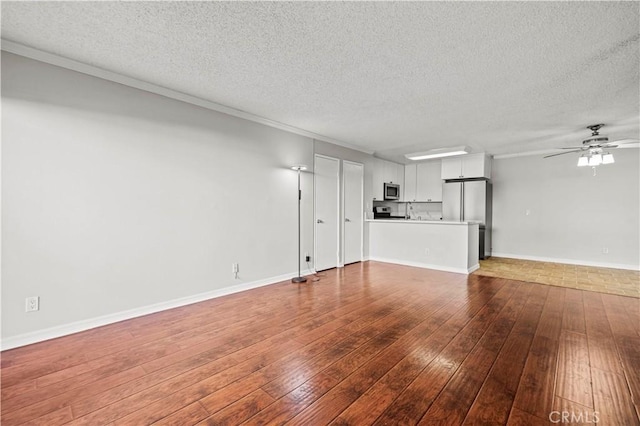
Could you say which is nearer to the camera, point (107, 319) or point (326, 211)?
point (107, 319)

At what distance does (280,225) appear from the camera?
438cm

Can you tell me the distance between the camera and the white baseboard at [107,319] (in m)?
2.33

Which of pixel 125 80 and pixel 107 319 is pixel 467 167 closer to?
pixel 125 80

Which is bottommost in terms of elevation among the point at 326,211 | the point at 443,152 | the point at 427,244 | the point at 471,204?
the point at 427,244

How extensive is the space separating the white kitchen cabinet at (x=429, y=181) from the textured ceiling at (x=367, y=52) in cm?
349

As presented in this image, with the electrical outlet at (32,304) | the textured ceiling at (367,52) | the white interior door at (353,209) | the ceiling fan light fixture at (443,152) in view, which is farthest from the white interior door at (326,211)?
the electrical outlet at (32,304)

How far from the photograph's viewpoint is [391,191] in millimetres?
7234

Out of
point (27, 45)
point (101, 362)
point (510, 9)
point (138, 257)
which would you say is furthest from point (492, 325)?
point (27, 45)

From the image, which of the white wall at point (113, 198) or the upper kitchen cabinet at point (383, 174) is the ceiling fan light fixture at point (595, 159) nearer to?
the upper kitchen cabinet at point (383, 174)

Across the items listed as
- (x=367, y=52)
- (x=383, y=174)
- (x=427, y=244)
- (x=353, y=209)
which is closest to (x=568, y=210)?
(x=427, y=244)

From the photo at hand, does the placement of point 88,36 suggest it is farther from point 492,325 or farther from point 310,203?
point 492,325

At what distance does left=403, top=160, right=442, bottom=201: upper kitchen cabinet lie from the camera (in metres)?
7.34

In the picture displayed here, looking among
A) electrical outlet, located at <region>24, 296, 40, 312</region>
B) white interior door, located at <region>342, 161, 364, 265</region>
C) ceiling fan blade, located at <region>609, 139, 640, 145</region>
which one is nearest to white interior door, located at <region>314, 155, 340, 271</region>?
white interior door, located at <region>342, 161, 364, 265</region>
